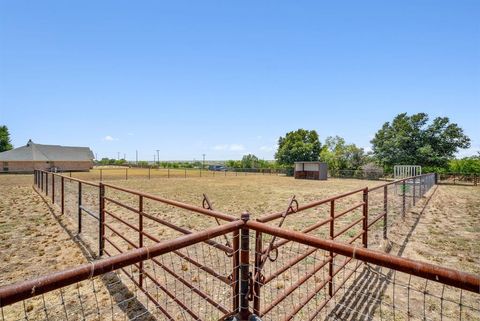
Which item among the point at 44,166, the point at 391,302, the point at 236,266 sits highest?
the point at 44,166

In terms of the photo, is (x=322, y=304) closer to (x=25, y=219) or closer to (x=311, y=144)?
(x=25, y=219)

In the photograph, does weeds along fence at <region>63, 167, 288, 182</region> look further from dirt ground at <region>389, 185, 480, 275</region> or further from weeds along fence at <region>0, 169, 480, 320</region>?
dirt ground at <region>389, 185, 480, 275</region>

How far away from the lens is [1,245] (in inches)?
209

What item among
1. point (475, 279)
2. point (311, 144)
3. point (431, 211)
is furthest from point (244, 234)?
point (311, 144)

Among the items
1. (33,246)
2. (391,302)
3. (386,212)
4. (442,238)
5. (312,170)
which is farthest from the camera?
(312,170)

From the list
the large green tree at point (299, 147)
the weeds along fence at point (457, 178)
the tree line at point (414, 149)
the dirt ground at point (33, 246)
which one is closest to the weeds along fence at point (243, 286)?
the dirt ground at point (33, 246)

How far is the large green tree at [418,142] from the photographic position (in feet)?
96.4

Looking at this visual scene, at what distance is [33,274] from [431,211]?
37.8ft

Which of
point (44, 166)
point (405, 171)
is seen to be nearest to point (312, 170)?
point (405, 171)

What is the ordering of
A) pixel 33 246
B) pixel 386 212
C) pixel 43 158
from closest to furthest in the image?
1. pixel 33 246
2. pixel 386 212
3. pixel 43 158

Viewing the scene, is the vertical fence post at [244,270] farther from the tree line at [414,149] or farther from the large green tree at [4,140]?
the large green tree at [4,140]

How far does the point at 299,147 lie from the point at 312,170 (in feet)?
37.4

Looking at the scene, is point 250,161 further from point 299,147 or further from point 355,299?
point 355,299

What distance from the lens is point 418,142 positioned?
30.7 metres
